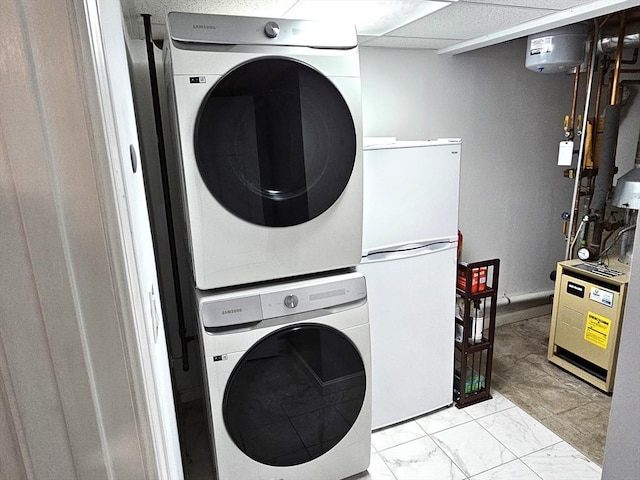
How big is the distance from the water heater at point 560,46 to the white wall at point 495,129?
1.54 ft

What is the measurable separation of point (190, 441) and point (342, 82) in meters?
1.88

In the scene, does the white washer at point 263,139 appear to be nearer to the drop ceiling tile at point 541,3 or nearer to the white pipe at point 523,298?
the drop ceiling tile at point 541,3

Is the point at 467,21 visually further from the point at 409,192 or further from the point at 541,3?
the point at 409,192

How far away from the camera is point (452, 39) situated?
2.28 meters

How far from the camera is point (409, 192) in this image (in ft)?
6.29

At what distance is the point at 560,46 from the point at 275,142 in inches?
71.9

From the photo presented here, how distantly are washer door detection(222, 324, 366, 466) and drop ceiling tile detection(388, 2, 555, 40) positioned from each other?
4.70 ft

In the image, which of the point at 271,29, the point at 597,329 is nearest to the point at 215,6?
the point at 271,29

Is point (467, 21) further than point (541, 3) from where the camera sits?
Yes

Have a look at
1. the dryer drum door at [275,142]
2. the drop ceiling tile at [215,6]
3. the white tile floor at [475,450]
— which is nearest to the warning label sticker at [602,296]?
the white tile floor at [475,450]

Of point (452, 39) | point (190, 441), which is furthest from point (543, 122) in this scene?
point (190, 441)

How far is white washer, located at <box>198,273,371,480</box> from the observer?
150 centimetres

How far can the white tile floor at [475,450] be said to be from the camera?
6.19 feet

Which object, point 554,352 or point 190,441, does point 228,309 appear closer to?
point 190,441
